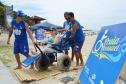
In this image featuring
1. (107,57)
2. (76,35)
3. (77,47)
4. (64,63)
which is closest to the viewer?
(107,57)

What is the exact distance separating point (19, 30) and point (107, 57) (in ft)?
15.2

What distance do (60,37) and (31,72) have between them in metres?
1.38

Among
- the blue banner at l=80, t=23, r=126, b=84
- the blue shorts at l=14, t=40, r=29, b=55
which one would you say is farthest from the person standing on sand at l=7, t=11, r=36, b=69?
the blue banner at l=80, t=23, r=126, b=84

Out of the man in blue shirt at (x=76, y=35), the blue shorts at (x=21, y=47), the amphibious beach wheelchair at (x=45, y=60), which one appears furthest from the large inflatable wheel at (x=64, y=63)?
the blue shorts at (x=21, y=47)

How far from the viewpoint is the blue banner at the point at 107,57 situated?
5.55 meters

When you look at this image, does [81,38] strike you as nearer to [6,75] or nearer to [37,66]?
[37,66]

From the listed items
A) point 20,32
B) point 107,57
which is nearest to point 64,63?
point 20,32

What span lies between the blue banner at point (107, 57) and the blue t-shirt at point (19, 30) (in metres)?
3.54

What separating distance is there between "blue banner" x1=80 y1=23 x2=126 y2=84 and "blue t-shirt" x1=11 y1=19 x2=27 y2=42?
3544 millimetres

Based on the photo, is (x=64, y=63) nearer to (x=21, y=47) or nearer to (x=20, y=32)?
(x=21, y=47)

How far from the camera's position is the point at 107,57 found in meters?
6.08

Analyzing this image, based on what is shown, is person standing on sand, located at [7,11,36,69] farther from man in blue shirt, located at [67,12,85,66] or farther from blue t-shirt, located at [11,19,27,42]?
man in blue shirt, located at [67,12,85,66]

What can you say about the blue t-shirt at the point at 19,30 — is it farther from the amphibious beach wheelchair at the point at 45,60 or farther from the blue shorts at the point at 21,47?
the amphibious beach wheelchair at the point at 45,60

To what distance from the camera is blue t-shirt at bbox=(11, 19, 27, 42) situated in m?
10.2
